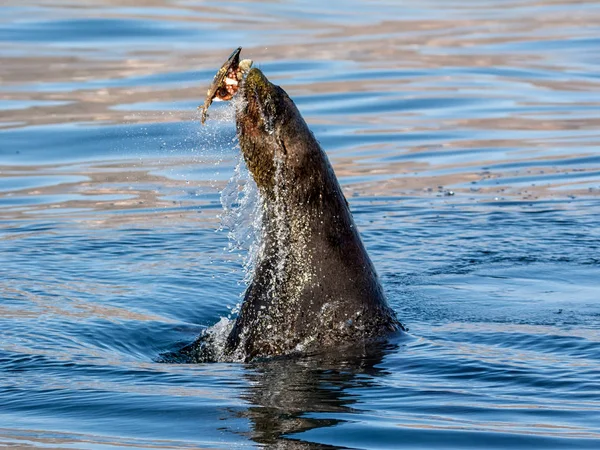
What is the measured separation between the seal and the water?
0.67 ft

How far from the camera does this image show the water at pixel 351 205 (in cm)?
521

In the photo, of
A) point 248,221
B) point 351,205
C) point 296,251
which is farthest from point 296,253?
point 351,205

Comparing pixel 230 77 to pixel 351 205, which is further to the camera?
pixel 351 205

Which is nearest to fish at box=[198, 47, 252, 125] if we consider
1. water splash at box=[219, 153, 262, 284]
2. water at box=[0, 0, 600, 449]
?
water splash at box=[219, 153, 262, 284]

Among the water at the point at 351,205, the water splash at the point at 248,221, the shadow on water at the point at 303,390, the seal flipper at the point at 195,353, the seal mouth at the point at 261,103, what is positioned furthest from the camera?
the seal flipper at the point at 195,353

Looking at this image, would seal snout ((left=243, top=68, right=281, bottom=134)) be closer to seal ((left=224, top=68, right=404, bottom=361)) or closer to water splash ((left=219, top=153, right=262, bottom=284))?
seal ((left=224, top=68, right=404, bottom=361))

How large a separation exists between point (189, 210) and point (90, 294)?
3.13 metres

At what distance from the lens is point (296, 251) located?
6.01 m

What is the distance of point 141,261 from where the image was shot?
8.87 m

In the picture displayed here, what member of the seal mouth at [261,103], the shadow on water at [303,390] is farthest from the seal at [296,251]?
the shadow on water at [303,390]

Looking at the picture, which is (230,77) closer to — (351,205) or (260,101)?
(260,101)

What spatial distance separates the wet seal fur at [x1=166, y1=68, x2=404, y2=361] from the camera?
19.2ft

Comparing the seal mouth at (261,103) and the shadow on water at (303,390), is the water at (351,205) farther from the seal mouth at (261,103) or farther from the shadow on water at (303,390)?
the seal mouth at (261,103)

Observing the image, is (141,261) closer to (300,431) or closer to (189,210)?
(189,210)
